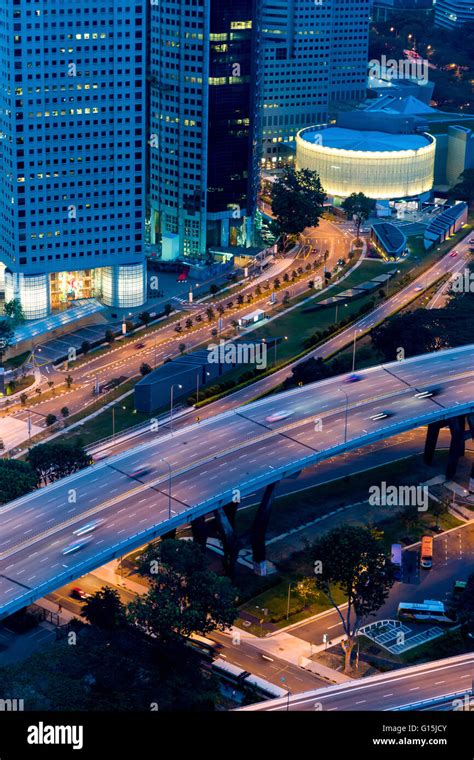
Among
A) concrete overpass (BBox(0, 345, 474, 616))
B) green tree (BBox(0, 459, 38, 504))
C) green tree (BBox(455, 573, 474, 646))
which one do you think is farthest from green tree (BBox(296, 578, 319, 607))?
green tree (BBox(0, 459, 38, 504))

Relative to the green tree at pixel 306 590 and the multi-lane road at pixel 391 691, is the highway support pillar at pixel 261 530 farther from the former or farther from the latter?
the multi-lane road at pixel 391 691

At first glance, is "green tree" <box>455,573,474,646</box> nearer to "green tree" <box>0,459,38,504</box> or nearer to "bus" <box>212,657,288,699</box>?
"bus" <box>212,657,288,699</box>

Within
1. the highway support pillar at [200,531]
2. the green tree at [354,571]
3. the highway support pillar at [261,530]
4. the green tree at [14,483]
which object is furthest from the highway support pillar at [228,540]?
the green tree at [14,483]

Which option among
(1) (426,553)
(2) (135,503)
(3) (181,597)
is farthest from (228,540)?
(1) (426,553)

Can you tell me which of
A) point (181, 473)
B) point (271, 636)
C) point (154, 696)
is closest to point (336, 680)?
point (271, 636)

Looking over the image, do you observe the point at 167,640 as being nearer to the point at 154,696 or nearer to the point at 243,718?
the point at 154,696

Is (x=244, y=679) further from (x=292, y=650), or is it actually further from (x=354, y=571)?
(x=354, y=571)
